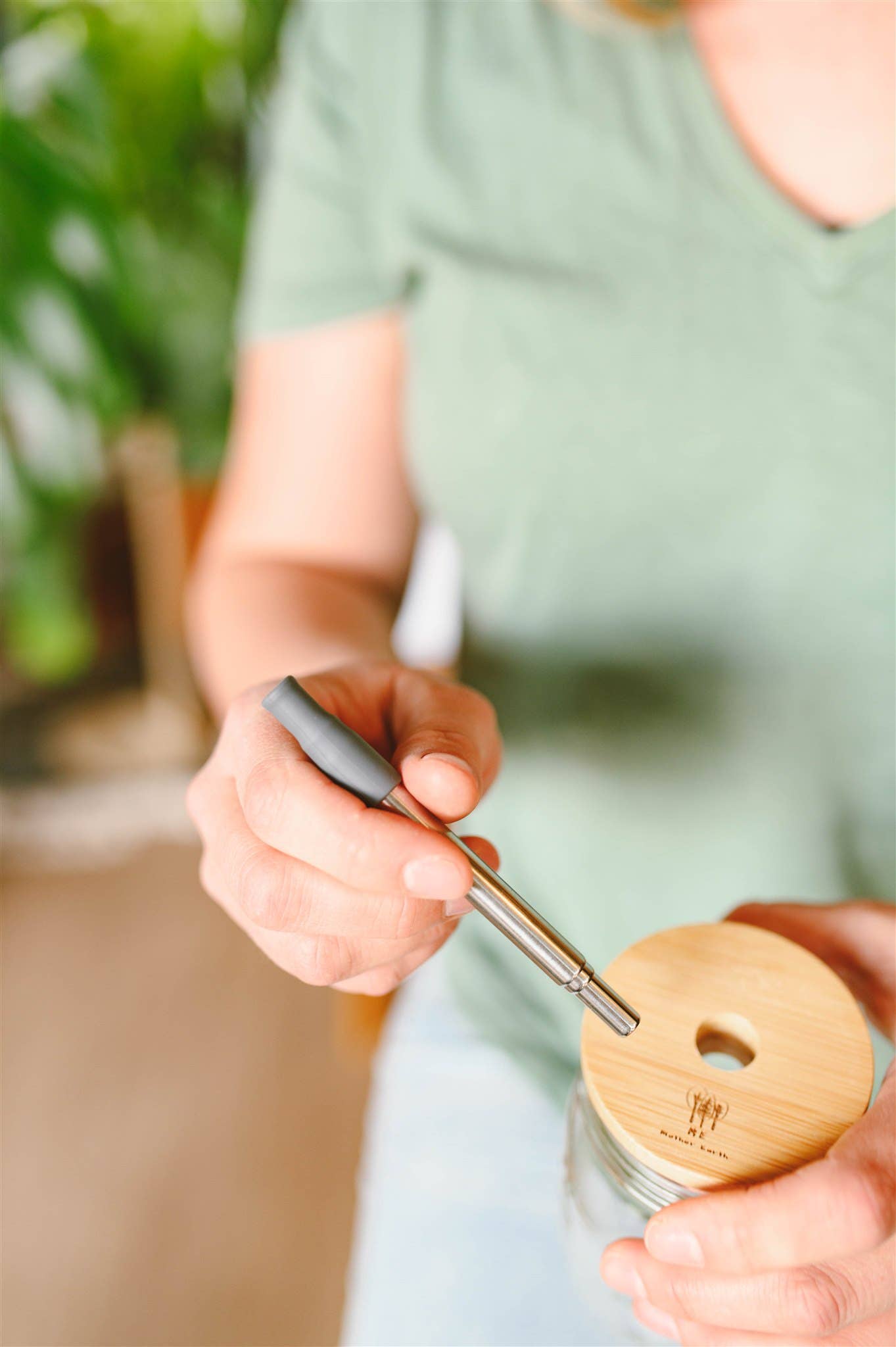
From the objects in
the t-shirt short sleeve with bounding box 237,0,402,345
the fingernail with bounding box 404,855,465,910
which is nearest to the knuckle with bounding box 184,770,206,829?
the fingernail with bounding box 404,855,465,910

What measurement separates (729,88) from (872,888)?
0.42 meters

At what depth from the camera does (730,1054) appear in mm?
368

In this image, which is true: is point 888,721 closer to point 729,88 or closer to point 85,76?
point 729,88

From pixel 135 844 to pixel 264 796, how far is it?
1388 millimetres

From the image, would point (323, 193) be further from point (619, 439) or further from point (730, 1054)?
point (730, 1054)

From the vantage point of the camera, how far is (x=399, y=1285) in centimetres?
49

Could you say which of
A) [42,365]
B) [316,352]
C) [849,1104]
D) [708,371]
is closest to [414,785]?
[849,1104]

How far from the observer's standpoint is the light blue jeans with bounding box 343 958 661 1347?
451mm

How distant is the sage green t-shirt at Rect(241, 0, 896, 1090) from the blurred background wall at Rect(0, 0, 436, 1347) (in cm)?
69

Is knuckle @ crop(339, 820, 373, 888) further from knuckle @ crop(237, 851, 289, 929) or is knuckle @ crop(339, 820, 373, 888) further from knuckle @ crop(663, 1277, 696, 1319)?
knuckle @ crop(663, 1277, 696, 1319)

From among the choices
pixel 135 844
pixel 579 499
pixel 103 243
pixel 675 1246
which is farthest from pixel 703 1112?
pixel 135 844

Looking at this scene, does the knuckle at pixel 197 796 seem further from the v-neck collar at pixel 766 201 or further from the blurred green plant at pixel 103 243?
the blurred green plant at pixel 103 243

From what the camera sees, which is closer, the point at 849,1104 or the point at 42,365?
the point at 849,1104

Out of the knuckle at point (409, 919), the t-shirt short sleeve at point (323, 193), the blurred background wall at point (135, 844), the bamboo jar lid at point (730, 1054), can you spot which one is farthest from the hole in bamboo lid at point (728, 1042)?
the blurred background wall at point (135, 844)
